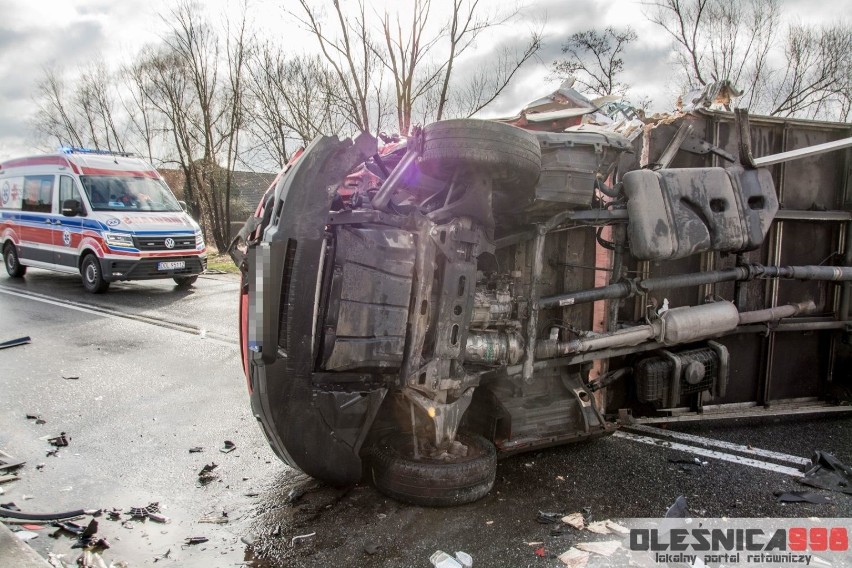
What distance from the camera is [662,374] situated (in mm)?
3627

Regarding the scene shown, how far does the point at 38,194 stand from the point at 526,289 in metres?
10.6

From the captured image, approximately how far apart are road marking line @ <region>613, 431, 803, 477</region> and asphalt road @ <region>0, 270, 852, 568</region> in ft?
0.15

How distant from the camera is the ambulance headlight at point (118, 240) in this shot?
30.5 ft

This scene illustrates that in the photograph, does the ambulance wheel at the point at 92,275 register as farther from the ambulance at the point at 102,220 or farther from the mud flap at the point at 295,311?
the mud flap at the point at 295,311

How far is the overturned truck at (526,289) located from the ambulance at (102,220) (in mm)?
7304

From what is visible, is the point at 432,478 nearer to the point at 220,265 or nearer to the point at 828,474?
the point at 828,474

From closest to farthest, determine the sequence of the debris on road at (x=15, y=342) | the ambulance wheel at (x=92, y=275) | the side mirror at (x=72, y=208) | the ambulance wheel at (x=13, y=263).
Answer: the debris on road at (x=15, y=342) < the ambulance wheel at (x=92, y=275) < the side mirror at (x=72, y=208) < the ambulance wheel at (x=13, y=263)

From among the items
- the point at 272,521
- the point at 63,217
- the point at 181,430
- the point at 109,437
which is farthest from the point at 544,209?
the point at 63,217

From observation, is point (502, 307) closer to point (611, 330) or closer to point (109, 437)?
point (611, 330)

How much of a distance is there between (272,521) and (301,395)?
682 millimetres

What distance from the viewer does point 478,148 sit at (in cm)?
251

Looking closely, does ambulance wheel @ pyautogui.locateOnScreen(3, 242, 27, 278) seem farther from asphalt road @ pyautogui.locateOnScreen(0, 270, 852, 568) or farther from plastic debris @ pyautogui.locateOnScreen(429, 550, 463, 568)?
plastic debris @ pyautogui.locateOnScreen(429, 550, 463, 568)

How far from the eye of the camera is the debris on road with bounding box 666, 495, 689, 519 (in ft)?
8.91

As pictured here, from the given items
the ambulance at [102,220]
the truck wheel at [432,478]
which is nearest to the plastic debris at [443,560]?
the truck wheel at [432,478]
